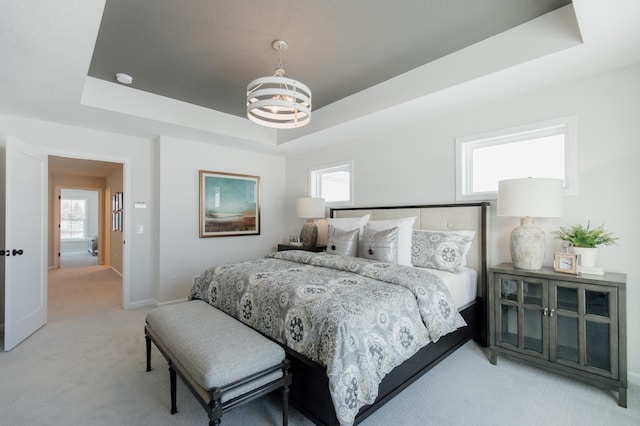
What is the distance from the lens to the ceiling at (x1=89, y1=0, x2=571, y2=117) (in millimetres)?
2131

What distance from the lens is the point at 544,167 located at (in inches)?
110

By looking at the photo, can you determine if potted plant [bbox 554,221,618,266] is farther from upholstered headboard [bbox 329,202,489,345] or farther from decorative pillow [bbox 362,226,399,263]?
decorative pillow [bbox 362,226,399,263]

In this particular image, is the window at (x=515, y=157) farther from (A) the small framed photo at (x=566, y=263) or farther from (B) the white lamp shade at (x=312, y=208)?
(B) the white lamp shade at (x=312, y=208)

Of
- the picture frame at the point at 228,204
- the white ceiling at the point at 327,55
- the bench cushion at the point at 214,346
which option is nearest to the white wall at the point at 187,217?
the picture frame at the point at 228,204

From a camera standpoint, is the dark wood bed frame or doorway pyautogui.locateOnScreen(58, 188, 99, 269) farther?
doorway pyautogui.locateOnScreen(58, 188, 99, 269)

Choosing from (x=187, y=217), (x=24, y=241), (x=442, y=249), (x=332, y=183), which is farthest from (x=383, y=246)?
(x=24, y=241)

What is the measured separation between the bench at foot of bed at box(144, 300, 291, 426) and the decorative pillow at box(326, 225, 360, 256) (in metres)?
1.63

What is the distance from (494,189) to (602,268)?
111cm

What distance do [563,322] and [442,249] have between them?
1.04m

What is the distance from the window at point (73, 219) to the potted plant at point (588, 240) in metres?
15.0

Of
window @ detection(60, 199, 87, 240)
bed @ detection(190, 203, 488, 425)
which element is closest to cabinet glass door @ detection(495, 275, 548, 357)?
bed @ detection(190, 203, 488, 425)

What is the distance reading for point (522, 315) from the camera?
7.91ft

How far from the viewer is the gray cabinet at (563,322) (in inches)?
78.9

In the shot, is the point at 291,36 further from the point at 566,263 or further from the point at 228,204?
the point at 228,204
